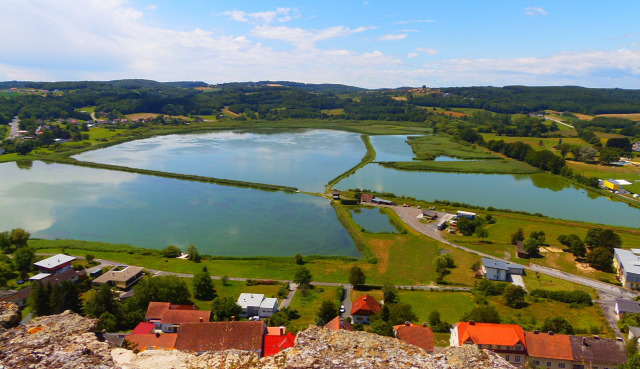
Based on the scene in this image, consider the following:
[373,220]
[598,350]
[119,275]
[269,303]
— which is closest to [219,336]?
[269,303]

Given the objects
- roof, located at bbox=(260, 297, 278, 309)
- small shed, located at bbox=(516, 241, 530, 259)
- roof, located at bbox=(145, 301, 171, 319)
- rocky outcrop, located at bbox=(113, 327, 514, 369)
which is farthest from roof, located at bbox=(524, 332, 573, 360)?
roof, located at bbox=(145, 301, 171, 319)

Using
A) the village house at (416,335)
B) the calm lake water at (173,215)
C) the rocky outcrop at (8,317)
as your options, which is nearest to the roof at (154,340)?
the village house at (416,335)

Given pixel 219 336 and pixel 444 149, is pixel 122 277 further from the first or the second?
pixel 444 149

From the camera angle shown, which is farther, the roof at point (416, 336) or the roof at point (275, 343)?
the roof at point (416, 336)

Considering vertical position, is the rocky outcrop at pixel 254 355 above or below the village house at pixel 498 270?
above

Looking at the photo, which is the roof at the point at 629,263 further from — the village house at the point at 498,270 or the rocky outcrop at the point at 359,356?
the rocky outcrop at the point at 359,356

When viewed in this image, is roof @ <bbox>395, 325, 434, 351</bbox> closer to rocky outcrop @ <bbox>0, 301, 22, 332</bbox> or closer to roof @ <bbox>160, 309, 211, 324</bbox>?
roof @ <bbox>160, 309, 211, 324</bbox>
